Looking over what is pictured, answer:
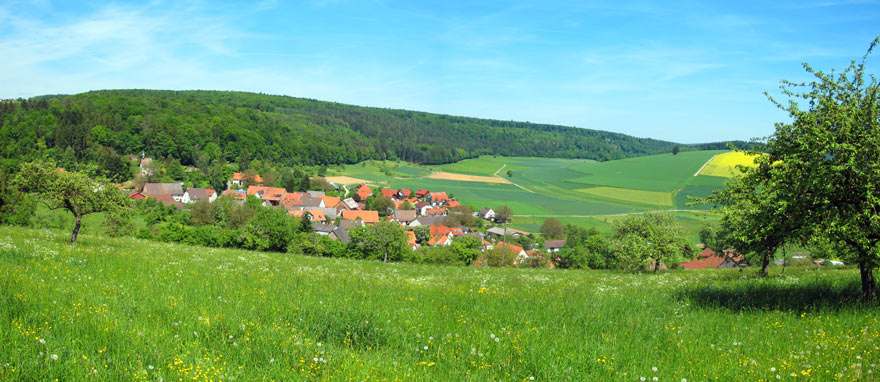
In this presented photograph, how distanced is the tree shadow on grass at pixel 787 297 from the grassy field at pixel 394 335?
10 centimetres

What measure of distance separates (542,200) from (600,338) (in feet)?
423

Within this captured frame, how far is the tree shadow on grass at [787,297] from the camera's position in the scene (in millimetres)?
9711

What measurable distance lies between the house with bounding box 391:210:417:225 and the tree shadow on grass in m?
102

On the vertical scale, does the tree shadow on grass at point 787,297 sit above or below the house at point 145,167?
above

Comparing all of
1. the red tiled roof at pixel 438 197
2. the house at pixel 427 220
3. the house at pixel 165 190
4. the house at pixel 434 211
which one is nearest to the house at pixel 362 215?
the house at pixel 427 220

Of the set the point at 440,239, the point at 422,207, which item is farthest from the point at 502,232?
the point at 422,207

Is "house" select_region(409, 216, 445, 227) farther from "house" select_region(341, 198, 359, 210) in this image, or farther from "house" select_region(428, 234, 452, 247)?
"house" select_region(341, 198, 359, 210)

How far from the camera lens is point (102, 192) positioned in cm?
2055

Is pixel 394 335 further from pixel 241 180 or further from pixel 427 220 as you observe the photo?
pixel 241 180

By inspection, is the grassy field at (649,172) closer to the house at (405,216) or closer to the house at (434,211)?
the house at (434,211)

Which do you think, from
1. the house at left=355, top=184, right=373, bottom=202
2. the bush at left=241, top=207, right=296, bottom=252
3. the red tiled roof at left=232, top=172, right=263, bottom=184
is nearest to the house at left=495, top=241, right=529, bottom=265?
the bush at left=241, top=207, right=296, bottom=252

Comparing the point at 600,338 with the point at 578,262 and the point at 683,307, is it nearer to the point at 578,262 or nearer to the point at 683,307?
the point at 683,307

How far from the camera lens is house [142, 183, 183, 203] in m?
112

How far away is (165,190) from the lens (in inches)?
4491
